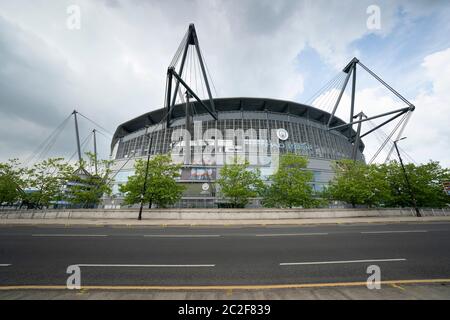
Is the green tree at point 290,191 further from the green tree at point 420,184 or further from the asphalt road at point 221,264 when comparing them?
the asphalt road at point 221,264

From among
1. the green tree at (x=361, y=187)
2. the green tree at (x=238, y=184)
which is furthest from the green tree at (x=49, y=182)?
the green tree at (x=361, y=187)

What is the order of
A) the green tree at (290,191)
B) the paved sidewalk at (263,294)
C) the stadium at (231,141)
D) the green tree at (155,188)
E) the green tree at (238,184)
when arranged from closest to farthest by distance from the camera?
1. the paved sidewalk at (263,294)
2. the green tree at (155,188)
3. the green tree at (238,184)
4. the green tree at (290,191)
5. the stadium at (231,141)

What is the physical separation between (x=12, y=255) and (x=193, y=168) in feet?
110

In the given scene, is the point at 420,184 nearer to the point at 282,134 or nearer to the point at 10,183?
the point at 282,134

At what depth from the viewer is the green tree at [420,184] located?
28542mm

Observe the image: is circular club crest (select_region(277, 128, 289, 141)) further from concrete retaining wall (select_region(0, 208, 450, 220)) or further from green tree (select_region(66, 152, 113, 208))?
green tree (select_region(66, 152, 113, 208))

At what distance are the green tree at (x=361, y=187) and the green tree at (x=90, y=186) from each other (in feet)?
116

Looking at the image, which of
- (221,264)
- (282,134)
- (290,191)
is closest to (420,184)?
(290,191)

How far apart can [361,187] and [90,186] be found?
41.1 meters

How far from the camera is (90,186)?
27203 mm

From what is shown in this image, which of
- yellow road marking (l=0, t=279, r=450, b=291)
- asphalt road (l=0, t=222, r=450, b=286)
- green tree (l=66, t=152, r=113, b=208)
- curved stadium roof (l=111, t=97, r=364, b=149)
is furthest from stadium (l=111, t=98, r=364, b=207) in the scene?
→ yellow road marking (l=0, t=279, r=450, b=291)

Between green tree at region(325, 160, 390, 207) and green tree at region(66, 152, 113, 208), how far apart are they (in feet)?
116

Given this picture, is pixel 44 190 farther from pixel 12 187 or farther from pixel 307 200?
pixel 307 200

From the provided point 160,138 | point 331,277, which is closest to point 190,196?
point 160,138
